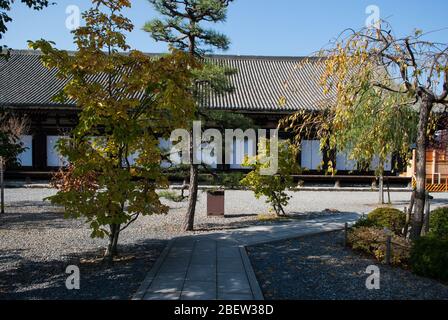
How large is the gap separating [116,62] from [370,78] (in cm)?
363

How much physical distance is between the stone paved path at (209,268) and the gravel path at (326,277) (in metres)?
0.28

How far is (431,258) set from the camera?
5254 mm

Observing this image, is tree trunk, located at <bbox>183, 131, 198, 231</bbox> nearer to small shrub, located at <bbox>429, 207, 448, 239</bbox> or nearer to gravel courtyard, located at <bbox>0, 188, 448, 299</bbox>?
gravel courtyard, located at <bbox>0, 188, 448, 299</bbox>

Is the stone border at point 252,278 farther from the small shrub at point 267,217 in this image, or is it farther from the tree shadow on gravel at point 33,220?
the tree shadow on gravel at point 33,220

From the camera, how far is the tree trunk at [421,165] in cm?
588

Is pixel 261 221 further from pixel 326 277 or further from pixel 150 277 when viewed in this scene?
pixel 150 277

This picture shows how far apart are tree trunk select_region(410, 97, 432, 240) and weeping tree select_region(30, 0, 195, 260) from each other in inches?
141

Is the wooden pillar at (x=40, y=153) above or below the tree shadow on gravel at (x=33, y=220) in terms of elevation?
above

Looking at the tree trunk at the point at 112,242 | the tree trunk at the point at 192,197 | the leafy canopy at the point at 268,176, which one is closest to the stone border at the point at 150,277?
the tree trunk at the point at 112,242

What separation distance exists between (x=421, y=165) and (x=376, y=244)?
1455 millimetres

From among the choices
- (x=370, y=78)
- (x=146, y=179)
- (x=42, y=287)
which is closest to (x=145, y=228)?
(x=146, y=179)

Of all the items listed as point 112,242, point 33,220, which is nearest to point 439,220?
point 112,242

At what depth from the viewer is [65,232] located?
27.1 ft
